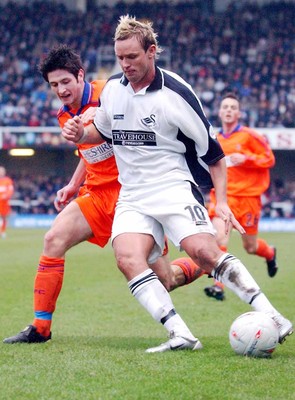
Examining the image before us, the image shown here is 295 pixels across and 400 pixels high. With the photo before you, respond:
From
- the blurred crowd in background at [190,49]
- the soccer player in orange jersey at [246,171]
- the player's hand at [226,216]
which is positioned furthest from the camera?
the blurred crowd in background at [190,49]

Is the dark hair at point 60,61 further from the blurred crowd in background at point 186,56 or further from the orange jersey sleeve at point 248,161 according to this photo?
the blurred crowd in background at point 186,56

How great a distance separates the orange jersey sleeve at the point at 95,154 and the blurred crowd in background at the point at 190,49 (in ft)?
93.8

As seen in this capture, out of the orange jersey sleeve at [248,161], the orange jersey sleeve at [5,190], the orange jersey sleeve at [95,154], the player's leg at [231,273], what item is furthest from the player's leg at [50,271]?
the orange jersey sleeve at [5,190]

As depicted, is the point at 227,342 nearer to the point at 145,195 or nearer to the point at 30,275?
the point at 145,195

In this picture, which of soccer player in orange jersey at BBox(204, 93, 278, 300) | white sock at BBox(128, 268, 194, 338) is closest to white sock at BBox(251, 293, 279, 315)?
white sock at BBox(128, 268, 194, 338)

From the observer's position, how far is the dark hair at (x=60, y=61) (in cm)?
660

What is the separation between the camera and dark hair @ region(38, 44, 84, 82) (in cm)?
660

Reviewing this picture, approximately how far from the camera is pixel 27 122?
36406 millimetres

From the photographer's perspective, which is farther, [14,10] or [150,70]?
[14,10]

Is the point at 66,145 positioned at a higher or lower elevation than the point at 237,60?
lower

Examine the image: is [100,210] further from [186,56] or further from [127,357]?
[186,56]

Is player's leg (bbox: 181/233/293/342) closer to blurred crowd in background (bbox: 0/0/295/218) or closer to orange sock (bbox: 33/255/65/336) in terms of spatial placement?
orange sock (bbox: 33/255/65/336)

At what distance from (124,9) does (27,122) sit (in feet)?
33.3

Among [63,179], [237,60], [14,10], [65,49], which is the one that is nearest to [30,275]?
[65,49]
